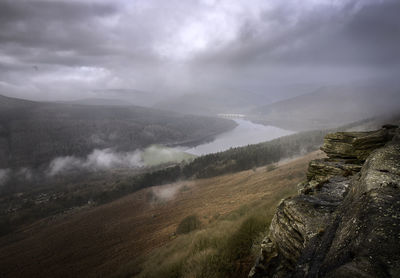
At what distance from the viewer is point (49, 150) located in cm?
17162

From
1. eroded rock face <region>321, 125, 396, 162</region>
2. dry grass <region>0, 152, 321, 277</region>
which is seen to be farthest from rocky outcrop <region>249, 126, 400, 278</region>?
dry grass <region>0, 152, 321, 277</region>

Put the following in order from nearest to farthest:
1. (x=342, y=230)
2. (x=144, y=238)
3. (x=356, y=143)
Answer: (x=342, y=230), (x=356, y=143), (x=144, y=238)

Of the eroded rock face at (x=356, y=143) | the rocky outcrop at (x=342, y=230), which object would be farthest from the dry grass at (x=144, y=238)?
the eroded rock face at (x=356, y=143)

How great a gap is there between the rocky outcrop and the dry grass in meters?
2.56

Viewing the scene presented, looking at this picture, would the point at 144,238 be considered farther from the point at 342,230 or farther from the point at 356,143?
the point at 342,230

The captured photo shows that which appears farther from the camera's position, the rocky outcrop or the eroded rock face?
the eroded rock face

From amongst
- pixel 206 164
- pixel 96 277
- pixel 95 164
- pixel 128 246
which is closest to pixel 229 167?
pixel 206 164

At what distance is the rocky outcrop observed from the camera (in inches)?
99.9

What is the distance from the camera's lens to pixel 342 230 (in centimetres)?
341

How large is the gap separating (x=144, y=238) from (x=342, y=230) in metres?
19.0

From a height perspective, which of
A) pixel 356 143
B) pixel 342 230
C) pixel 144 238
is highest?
pixel 356 143

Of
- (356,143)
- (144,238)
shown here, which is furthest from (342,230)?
(144,238)

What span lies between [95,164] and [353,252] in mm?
168106

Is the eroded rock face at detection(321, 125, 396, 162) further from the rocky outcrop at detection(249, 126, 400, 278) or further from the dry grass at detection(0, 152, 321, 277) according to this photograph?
the dry grass at detection(0, 152, 321, 277)
